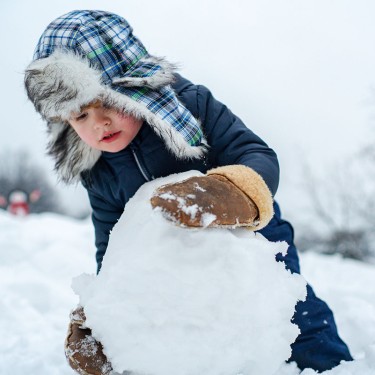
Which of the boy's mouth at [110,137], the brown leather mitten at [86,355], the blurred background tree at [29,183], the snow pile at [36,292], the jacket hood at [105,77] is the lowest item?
the blurred background tree at [29,183]

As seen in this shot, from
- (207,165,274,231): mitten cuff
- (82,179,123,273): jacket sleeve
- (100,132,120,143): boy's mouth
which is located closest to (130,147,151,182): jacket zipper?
(100,132,120,143): boy's mouth

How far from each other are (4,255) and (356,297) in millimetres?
2130

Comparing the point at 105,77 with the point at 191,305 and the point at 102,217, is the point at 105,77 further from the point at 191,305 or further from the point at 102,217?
the point at 191,305

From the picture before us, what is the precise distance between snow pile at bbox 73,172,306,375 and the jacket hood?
39 cm

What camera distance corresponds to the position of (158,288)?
864mm

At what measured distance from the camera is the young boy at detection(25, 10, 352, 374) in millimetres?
1096

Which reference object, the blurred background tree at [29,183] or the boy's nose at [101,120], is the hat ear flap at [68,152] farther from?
the blurred background tree at [29,183]

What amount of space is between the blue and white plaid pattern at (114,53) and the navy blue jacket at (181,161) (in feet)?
0.25

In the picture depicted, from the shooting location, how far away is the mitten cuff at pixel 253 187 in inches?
37.2

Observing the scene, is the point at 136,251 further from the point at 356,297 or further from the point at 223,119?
the point at 356,297

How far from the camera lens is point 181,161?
4.33 feet

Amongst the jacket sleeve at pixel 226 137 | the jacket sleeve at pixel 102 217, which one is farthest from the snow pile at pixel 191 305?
the jacket sleeve at pixel 102 217

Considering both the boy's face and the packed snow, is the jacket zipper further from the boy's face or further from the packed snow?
the packed snow

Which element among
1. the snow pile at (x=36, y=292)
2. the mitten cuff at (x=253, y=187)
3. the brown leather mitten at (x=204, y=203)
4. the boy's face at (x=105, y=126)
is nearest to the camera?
the brown leather mitten at (x=204, y=203)
